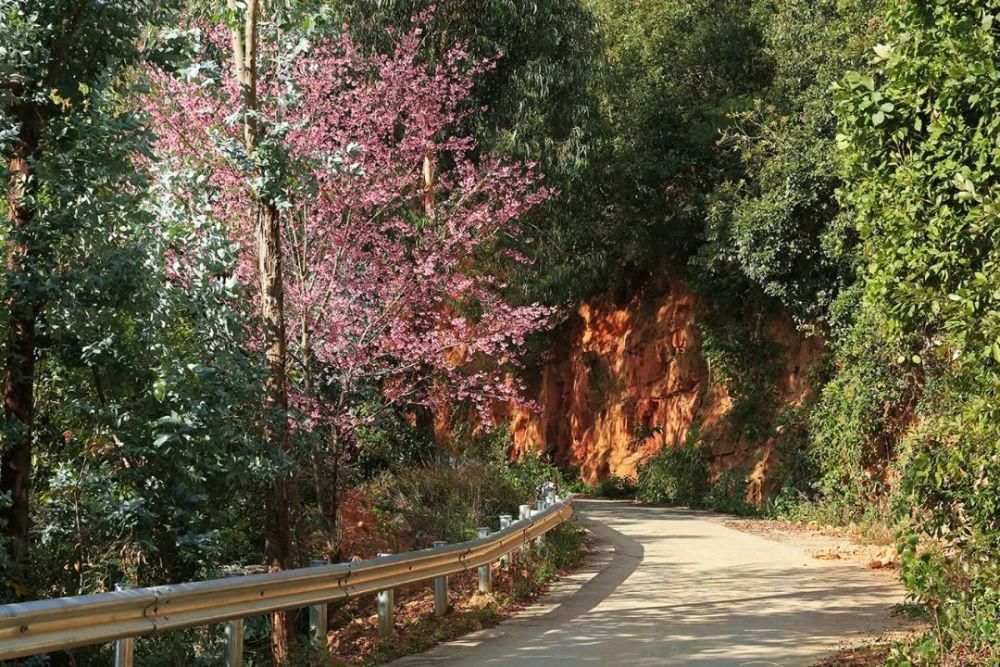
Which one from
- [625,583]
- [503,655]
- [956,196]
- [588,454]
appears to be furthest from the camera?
[588,454]

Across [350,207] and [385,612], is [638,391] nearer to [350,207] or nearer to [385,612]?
[350,207]

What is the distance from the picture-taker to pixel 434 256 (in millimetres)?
18016

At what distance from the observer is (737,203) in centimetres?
2720

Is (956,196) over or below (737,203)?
below

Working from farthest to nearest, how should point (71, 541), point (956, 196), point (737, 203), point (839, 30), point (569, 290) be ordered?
point (569, 290) < point (737, 203) < point (839, 30) < point (71, 541) < point (956, 196)

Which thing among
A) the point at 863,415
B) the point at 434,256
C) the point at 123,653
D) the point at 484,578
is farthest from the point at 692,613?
the point at 863,415

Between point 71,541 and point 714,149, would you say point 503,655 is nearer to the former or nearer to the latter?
point 71,541

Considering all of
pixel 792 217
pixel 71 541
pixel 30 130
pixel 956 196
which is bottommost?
pixel 71 541

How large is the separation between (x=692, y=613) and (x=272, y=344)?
5108mm

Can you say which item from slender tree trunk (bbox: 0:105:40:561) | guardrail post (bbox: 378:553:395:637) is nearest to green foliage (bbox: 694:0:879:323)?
guardrail post (bbox: 378:553:395:637)

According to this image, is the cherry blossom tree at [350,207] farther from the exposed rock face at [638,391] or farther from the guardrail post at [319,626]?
the exposed rock face at [638,391]

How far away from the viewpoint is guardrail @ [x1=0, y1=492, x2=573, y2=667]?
5922mm

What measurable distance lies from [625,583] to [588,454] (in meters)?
24.7

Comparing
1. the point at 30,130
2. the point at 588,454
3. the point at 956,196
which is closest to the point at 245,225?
the point at 30,130
